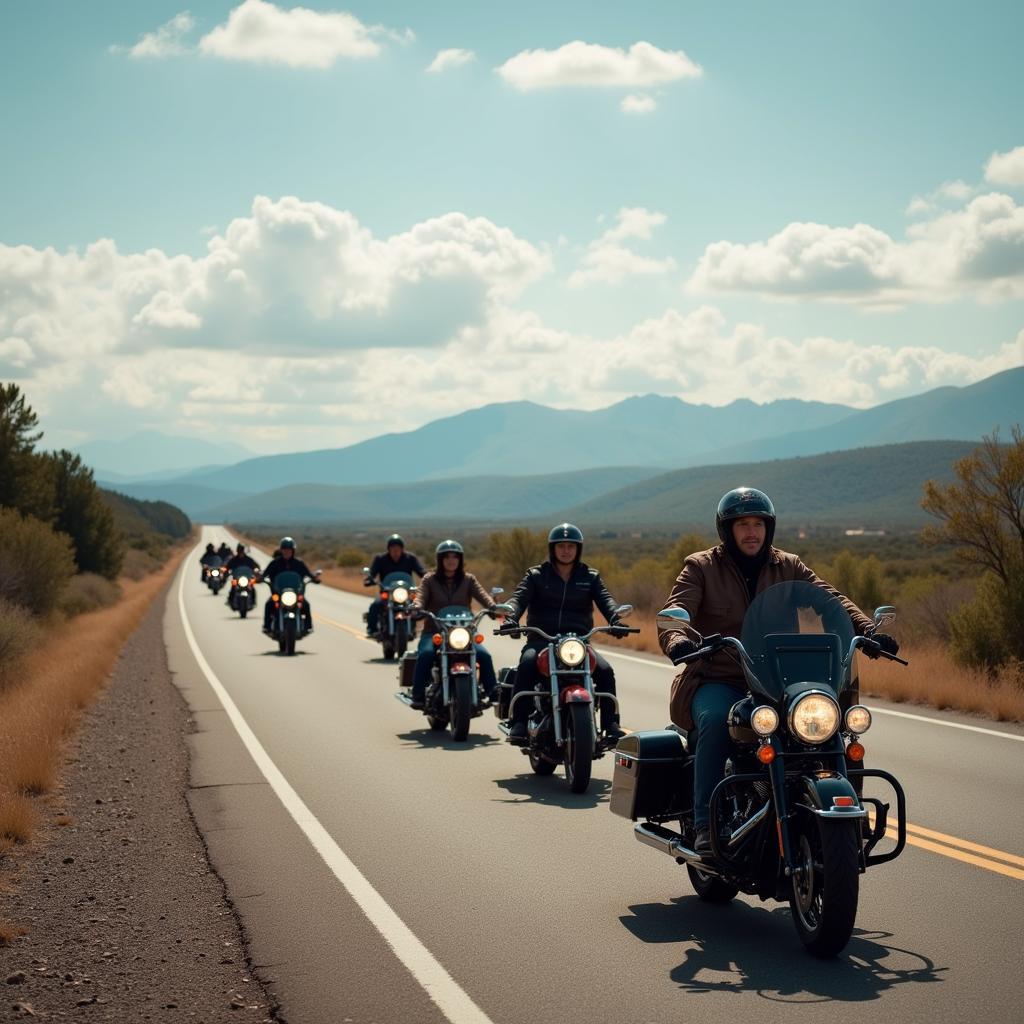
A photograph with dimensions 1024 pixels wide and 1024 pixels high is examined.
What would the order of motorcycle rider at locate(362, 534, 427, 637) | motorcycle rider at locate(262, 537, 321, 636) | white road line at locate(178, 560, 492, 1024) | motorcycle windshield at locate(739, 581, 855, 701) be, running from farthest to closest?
motorcycle rider at locate(262, 537, 321, 636), motorcycle rider at locate(362, 534, 427, 637), motorcycle windshield at locate(739, 581, 855, 701), white road line at locate(178, 560, 492, 1024)

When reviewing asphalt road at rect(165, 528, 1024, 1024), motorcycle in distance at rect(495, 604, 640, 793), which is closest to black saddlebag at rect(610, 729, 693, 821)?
asphalt road at rect(165, 528, 1024, 1024)

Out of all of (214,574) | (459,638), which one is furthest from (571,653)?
(214,574)

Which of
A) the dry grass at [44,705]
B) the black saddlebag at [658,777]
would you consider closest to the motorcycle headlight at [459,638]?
the dry grass at [44,705]

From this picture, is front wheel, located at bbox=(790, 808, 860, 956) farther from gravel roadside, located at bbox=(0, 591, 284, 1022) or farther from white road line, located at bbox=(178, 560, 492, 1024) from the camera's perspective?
gravel roadside, located at bbox=(0, 591, 284, 1022)

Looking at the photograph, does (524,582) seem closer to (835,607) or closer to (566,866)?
(566,866)

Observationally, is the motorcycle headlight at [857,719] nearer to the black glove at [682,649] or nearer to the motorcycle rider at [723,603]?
the motorcycle rider at [723,603]

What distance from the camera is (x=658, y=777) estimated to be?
7.24m

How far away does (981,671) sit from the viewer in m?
17.4

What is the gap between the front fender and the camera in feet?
19.2

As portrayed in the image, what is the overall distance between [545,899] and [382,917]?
0.89m

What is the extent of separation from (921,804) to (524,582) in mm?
3567

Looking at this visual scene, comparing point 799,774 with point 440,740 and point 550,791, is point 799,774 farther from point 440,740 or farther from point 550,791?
point 440,740

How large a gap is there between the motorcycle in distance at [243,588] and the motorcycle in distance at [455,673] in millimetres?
22859

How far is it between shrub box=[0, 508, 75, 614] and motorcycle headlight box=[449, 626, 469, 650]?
22.0 metres
